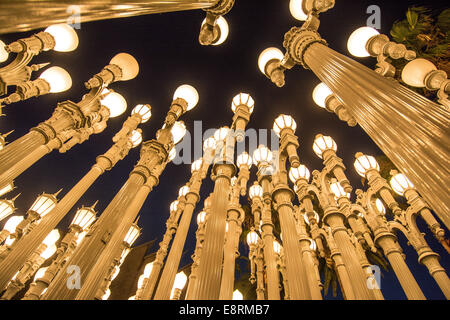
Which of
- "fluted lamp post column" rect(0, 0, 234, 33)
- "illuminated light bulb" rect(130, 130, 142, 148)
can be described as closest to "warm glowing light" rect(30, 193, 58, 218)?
"illuminated light bulb" rect(130, 130, 142, 148)

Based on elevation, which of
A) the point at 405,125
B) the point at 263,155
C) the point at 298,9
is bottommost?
the point at 405,125

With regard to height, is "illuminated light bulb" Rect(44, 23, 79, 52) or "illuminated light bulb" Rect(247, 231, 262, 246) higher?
"illuminated light bulb" Rect(44, 23, 79, 52)

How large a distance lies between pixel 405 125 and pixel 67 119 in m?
6.64

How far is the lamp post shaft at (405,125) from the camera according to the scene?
207 centimetres

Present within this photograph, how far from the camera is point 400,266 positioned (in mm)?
4957

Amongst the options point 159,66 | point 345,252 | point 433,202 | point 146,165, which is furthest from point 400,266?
point 159,66

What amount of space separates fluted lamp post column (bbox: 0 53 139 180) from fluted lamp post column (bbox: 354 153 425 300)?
271 inches

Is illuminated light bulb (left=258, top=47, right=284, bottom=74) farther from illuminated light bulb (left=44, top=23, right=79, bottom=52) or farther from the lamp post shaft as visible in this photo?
illuminated light bulb (left=44, top=23, right=79, bottom=52)

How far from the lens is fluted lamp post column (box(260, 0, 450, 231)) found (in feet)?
6.84

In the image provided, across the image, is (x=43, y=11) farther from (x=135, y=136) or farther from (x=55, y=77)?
(x=135, y=136)

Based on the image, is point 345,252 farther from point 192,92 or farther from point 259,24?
point 259,24

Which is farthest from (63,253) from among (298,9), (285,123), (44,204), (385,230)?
(298,9)

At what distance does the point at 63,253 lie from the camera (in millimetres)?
7480

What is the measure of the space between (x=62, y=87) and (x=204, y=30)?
4269 mm
